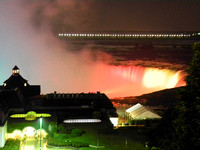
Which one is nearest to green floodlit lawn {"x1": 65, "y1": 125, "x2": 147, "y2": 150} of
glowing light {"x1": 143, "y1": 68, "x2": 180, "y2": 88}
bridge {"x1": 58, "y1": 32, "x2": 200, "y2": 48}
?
glowing light {"x1": 143, "y1": 68, "x2": 180, "y2": 88}

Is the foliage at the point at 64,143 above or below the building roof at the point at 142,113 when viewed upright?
below

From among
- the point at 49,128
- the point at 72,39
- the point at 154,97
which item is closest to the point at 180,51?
the point at 72,39

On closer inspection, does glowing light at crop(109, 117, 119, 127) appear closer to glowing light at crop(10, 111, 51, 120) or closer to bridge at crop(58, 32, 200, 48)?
glowing light at crop(10, 111, 51, 120)

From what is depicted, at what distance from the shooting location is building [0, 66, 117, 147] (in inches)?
627

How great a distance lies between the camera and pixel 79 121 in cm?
1658

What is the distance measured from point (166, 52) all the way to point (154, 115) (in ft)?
136

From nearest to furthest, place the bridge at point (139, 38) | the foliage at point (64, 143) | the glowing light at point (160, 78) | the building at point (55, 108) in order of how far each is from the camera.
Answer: the foliage at point (64, 143)
the building at point (55, 108)
the glowing light at point (160, 78)
the bridge at point (139, 38)

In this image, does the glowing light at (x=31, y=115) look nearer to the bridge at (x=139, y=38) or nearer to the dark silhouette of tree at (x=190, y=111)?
the dark silhouette of tree at (x=190, y=111)

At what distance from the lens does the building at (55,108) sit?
627 inches

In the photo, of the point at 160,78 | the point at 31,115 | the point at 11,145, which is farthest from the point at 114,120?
the point at 160,78

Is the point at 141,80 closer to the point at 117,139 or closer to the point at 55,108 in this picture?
the point at 55,108

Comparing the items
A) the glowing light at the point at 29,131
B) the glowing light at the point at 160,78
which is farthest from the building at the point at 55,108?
the glowing light at the point at 160,78

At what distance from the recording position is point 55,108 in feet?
62.7

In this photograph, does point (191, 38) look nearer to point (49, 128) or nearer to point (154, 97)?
point (154, 97)
